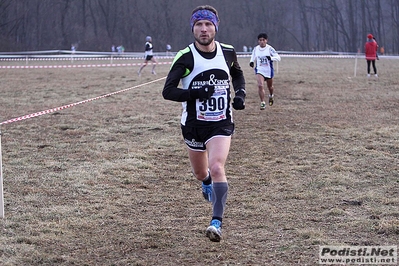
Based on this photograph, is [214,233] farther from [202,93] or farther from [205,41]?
[205,41]

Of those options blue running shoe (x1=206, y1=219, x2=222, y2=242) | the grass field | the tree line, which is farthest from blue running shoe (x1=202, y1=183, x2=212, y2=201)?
the tree line

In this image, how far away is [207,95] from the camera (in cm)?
555

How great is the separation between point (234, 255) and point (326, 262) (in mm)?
793

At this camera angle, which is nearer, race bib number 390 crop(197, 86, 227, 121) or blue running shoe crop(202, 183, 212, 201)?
race bib number 390 crop(197, 86, 227, 121)

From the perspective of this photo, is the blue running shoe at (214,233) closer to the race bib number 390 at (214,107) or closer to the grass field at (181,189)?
the grass field at (181,189)

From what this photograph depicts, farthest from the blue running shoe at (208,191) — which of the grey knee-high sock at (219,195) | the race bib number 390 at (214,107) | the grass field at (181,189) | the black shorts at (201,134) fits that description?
the race bib number 390 at (214,107)

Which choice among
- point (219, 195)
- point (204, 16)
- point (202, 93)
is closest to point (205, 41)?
point (204, 16)

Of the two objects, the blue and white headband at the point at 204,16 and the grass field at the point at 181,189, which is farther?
the blue and white headband at the point at 204,16

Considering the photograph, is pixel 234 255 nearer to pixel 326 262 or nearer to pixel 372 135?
pixel 326 262

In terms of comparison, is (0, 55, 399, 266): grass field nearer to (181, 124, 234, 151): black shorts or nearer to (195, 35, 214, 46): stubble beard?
(181, 124, 234, 151): black shorts

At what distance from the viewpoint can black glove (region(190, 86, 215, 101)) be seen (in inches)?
219

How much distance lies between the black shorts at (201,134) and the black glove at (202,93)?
0.31 metres

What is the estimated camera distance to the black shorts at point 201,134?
569 centimetres

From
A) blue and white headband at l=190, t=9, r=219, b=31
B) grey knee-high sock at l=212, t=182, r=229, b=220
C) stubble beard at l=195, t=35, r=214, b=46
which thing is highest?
blue and white headband at l=190, t=9, r=219, b=31
